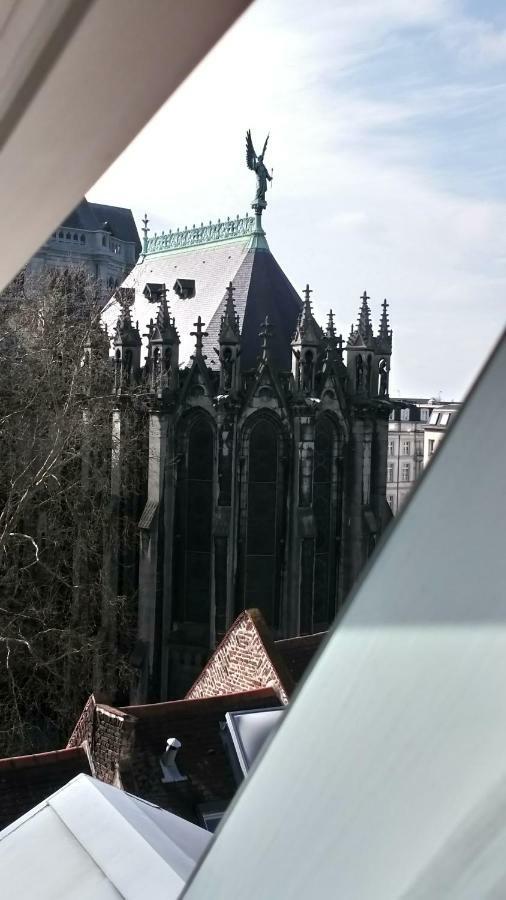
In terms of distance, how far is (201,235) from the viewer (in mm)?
23094

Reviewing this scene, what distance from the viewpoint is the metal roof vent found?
847cm

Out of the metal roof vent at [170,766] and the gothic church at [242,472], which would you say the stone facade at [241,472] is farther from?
the metal roof vent at [170,766]

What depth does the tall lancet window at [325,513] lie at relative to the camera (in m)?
19.2

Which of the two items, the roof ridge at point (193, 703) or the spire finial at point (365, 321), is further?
the spire finial at point (365, 321)

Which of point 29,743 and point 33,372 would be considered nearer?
point 29,743

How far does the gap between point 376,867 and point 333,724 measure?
0.09 m

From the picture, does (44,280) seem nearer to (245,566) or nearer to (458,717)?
(245,566)

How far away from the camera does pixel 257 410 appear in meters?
18.2

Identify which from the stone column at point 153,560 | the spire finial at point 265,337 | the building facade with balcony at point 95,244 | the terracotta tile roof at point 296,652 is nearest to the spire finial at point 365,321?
the spire finial at point 265,337

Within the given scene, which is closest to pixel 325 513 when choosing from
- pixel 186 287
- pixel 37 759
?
pixel 186 287

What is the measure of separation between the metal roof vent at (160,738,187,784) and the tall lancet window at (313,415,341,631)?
35.2ft

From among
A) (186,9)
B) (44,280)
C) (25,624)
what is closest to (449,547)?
(186,9)

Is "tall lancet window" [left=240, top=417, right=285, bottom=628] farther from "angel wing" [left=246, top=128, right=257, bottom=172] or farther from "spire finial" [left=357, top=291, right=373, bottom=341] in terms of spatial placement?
"angel wing" [left=246, top=128, right=257, bottom=172]

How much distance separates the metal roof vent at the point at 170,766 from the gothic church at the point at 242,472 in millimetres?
9645
